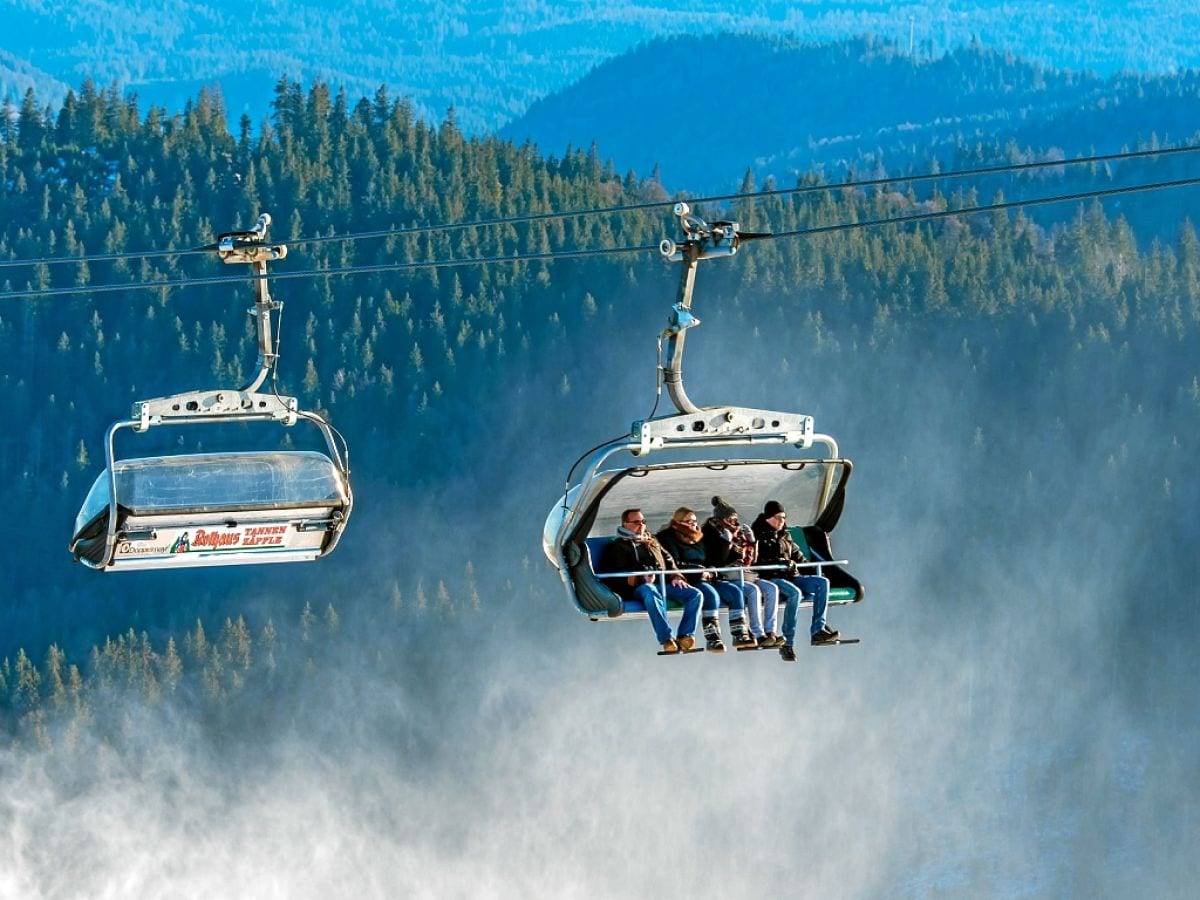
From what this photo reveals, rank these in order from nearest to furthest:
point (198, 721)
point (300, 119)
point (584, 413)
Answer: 1. point (198, 721)
2. point (584, 413)
3. point (300, 119)

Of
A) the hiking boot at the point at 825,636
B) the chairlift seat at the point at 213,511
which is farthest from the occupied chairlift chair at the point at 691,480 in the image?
the chairlift seat at the point at 213,511

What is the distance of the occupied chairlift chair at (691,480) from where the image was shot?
2508 centimetres

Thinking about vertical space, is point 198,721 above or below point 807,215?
below

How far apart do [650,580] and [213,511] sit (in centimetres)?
464

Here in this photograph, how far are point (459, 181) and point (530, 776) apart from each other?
41348 mm

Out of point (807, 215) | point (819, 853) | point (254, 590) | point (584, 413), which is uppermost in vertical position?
point (807, 215)

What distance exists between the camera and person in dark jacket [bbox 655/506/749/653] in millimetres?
27328

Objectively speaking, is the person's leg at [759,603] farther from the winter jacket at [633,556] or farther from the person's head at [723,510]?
the person's head at [723,510]

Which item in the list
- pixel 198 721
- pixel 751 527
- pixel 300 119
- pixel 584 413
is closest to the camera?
pixel 751 527

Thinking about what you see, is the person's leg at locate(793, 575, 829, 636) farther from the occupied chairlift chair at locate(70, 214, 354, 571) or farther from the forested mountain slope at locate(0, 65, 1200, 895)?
the forested mountain slope at locate(0, 65, 1200, 895)

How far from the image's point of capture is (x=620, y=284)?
179 metres

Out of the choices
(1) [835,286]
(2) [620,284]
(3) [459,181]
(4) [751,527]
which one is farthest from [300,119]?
(4) [751,527]

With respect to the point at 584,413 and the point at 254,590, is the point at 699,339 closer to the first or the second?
the point at 584,413

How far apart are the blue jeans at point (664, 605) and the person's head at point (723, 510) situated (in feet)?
5.42
